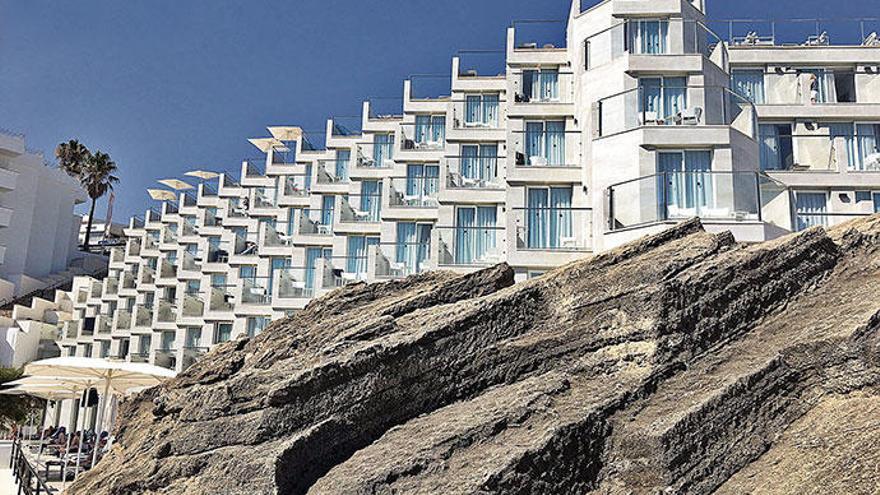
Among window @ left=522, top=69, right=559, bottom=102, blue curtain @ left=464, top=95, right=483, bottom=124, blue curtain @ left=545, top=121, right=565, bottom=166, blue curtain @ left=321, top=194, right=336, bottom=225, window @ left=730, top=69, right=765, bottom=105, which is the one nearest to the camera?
blue curtain @ left=545, top=121, right=565, bottom=166

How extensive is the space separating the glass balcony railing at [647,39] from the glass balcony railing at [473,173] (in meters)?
7.70

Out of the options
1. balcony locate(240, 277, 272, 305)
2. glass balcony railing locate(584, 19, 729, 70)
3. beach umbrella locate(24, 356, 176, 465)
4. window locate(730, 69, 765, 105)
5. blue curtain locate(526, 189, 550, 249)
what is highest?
window locate(730, 69, 765, 105)

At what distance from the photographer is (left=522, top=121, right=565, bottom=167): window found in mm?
29203

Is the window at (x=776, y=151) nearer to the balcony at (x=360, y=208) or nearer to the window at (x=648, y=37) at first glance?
the window at (x=648, y=37)

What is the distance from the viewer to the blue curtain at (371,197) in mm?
44938

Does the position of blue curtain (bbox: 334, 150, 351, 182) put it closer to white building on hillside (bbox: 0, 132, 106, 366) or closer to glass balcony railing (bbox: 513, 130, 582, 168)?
glass balcony railing (bbox: 513, 130, 582, 168)

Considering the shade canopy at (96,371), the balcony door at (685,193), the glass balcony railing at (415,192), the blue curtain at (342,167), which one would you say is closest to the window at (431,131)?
the glass balcony railing at (415,192)

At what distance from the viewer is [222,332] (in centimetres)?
4941

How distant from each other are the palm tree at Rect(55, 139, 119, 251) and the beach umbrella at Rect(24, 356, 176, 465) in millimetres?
74240

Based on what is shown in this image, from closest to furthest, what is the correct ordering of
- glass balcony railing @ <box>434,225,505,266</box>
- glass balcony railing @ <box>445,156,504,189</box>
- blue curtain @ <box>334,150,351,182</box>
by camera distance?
1. glass balcony railing @ <box>434,225,505,266</box>
2. glass balcony railing @ <box>445,156,504,189</box>
3. blue curtain @ <box>334,150,351,182</box>

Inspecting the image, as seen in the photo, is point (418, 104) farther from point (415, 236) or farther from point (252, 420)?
point (252, 420)

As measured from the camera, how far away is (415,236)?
123 feet

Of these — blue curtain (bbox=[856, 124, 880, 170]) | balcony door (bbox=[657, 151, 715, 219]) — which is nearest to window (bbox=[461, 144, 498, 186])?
balcony door (bbox=[657, 151, 715, 219])

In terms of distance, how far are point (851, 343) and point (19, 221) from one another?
77424mm
